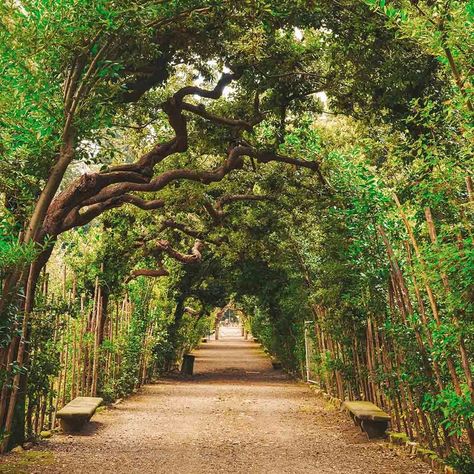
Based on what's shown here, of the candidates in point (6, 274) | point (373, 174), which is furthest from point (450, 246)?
point (6, 274)

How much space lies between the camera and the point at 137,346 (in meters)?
14.1

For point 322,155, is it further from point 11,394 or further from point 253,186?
point 11,394

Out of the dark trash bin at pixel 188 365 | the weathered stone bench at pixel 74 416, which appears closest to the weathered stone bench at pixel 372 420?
the weathered stone bench at pixel 74 416

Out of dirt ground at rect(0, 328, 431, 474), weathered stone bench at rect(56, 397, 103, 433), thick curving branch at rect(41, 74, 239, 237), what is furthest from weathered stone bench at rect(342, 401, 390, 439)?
thick curving branch at rect(41, 74, 239, 237)

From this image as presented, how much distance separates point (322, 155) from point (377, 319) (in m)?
2.97

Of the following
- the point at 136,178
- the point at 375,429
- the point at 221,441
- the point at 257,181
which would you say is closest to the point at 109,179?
the point at 136,178

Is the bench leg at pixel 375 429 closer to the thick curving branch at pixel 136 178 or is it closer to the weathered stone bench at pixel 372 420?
the weathered stone bench at pixel 372 420

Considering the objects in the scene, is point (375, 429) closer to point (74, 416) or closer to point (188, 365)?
point (74, 416)

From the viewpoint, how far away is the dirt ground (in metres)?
6.45

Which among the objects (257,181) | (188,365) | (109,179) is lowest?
(188,365)

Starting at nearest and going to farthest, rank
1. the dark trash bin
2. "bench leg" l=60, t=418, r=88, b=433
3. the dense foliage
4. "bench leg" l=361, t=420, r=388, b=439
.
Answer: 1. the dense foliage
2. "bench leg" l=361, t=420, r=388, b=439
3. "bench leg" l=60, t=418, r=88, b=433
4. the dark trash bin

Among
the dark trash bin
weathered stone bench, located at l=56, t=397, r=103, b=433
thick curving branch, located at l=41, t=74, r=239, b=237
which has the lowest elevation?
weathered stone bench, located at l=56, t=397, r=103, b=433

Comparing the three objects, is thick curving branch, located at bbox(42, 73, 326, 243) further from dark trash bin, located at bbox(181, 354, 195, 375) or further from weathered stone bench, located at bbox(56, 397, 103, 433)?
dark trash bin, located at bbox(181, 354, 195, 375)

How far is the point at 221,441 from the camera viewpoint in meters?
8.12
